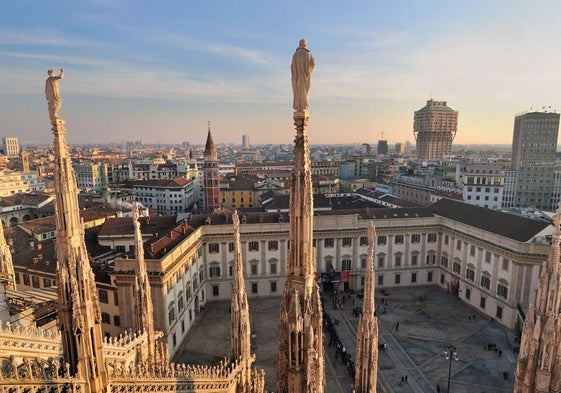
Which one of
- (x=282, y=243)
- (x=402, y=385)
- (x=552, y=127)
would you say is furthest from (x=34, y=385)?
(x=552, y=127)

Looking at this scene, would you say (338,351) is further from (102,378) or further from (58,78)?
(58,78)

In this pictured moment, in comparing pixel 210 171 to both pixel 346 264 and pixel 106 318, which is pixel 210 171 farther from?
pixel 106 318

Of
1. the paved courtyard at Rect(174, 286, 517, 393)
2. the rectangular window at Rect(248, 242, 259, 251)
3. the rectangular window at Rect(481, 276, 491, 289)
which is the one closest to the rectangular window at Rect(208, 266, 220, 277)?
the paved courtyard at Rect(174, 286, 517, 393)

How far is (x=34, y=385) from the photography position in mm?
10742

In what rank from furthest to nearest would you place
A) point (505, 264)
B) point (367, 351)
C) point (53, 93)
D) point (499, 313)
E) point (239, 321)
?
point (499, 313) < point (505, 264) < point (239, 321) < point (367, 351) < point (53, 93)

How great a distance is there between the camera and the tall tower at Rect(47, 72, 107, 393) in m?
9.54

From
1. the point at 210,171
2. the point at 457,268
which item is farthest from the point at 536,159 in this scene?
the point at 210,171

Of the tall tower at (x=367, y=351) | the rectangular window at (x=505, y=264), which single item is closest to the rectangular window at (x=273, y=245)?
the rectangular window at (x=505, y=264)

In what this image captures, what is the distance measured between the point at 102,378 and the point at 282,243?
40861mm

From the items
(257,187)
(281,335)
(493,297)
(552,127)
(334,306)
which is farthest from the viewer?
(552,127)

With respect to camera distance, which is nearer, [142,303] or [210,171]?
[142,303]

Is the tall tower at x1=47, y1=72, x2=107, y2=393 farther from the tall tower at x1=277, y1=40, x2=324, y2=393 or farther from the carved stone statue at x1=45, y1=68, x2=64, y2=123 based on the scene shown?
the tall tower at x1=277, y1=40, x2=324, y2=393

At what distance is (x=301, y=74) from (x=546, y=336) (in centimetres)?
1352

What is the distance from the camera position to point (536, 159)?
391 ft
